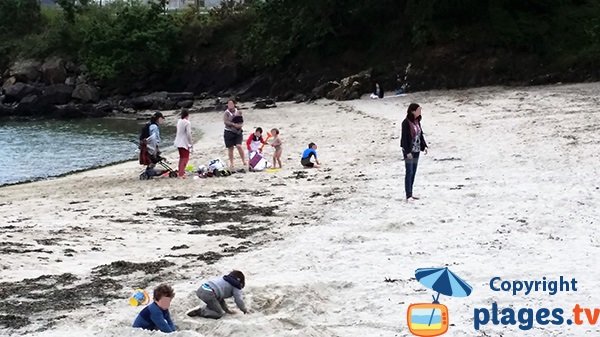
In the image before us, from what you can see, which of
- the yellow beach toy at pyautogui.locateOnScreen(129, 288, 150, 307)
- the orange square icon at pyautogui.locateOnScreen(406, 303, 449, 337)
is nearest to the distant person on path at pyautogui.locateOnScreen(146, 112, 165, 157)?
the yellow beach toy at pyautogui.locateOnScreen(129, 288, 150, 307)

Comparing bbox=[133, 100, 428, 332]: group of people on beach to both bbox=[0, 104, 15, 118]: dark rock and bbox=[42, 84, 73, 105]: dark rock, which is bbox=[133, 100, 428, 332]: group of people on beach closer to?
bbox=[0, 104, 15, 118]: dark rock

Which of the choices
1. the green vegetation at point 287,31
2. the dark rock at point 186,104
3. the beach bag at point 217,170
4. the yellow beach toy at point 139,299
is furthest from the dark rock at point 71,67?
the yellow beach toy at point 139,299

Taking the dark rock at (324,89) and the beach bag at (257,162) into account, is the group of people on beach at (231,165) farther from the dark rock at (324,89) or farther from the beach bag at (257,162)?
the dark rock at (324,89)

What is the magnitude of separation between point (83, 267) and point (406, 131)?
536 centimetres

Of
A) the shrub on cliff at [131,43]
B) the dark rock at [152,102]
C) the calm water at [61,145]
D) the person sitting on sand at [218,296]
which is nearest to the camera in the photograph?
the person sitting on sand at [218,296]

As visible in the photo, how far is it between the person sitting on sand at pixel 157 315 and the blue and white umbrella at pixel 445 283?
242cm

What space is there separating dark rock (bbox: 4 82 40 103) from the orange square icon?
4228 cm

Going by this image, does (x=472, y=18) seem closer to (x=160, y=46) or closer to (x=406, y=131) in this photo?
(x=160, y=46)

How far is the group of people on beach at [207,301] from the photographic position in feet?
21.4

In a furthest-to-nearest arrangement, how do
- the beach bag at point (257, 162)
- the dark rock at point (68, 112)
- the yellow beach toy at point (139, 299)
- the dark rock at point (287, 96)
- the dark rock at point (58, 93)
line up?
the dark rock at point (58, 93), the dark rock at point (68, 112), the dark rock at point (287, 96), the beach bag at point (257, 162), the yellow beach toy at point (139, 299)

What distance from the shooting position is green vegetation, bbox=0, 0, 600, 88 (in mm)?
37688

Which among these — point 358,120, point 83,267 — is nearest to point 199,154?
point 358,120

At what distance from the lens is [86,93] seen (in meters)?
45.6

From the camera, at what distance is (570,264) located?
7.64 meters
